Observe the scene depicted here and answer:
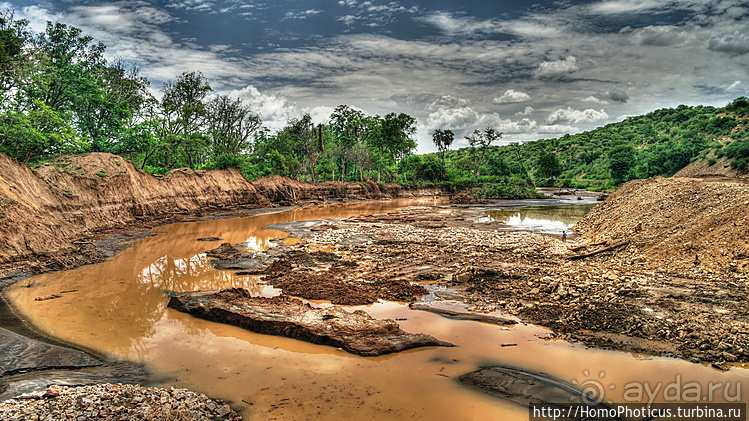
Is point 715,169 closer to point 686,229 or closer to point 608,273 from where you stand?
point 686,229

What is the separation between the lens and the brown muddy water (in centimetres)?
571

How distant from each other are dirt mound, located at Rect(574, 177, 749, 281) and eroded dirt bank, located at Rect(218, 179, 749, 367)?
5 cm

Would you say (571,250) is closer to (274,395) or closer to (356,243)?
(356,243)

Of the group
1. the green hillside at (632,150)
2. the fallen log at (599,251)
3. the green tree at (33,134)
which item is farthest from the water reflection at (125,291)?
the green hillside at (632,150)

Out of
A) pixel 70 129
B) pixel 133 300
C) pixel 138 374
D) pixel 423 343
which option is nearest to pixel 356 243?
pixel 133 300

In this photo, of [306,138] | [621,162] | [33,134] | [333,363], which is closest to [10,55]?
[33,134]

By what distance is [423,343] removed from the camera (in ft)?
25.1

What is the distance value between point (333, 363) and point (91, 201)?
2228cm

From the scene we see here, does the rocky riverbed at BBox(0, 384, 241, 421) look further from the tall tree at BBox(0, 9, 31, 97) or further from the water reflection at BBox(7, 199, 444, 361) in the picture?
the tall tree at BBox(0, 9, 31, 97)

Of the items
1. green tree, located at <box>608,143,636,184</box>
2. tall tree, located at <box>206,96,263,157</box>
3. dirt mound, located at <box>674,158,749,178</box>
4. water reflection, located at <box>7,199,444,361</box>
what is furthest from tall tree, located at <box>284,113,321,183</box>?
green tree, located at <box>608,143,636,184</box>

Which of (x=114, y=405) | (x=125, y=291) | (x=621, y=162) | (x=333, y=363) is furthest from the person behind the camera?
(x=621, y=162)

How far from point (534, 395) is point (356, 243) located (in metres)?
13.7

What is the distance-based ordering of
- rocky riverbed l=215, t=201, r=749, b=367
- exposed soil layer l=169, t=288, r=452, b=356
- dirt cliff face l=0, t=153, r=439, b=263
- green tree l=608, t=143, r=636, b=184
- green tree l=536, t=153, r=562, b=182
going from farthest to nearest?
green tree l=536, t=153, r=562, b=182, green tree l=608, t=143, r=636, b=184, dirt cliff face l=0, t=153, r=439, b=263, exposed soil layer l=169, t=288, r=452, b=356, rocky riverbed l=215, t=201, r=749, b=367

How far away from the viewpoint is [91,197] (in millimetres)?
21969
